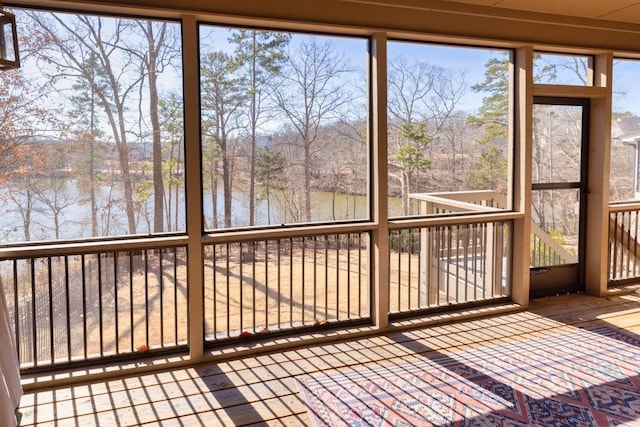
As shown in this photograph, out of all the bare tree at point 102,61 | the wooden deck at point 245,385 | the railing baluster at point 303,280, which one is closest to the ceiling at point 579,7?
the railing baluster at point 303,280

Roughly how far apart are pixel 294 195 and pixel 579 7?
273 centimetres

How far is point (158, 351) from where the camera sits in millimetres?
3105

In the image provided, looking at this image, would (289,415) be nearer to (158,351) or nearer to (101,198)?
(158,351)

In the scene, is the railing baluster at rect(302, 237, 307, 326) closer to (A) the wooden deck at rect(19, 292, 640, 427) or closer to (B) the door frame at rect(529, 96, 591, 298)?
(A) the wooden deck at rect(19, 292, 640, 427)

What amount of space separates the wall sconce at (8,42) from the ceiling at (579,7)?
9.48ft

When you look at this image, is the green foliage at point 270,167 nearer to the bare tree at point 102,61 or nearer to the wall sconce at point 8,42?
the bare tree at point 102,61

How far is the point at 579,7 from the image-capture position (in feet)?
12.1

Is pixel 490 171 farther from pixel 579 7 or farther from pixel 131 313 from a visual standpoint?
pixel 131 313

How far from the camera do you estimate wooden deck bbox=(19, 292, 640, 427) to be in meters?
2.44

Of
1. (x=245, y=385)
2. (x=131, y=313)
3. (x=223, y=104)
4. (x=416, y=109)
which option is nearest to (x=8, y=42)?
(x=223, y=104)

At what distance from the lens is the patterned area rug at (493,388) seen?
2406 millimetres

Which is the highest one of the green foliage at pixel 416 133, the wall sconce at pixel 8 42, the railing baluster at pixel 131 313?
the wall sconce at pixel 8 42

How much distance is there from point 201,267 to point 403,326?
1.66 m

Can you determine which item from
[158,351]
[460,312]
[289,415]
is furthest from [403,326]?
[158,351]
